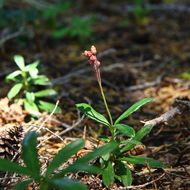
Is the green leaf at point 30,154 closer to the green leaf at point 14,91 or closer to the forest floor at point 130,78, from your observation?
the forest floor at point 130,78

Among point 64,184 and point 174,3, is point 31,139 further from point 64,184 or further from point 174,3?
point 174,3

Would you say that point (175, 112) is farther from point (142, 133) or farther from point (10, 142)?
point (10, 142)

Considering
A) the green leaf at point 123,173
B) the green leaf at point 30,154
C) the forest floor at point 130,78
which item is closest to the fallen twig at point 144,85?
the forest floor at point 130,78

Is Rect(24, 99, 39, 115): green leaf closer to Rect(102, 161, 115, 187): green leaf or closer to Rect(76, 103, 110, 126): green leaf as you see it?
Rect(76, 103, 110, 126): green leaf

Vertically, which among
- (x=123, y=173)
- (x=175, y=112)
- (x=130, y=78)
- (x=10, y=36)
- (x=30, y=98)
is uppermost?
(x=10, y=36)

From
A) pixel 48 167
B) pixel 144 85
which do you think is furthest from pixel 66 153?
pixel 144 85

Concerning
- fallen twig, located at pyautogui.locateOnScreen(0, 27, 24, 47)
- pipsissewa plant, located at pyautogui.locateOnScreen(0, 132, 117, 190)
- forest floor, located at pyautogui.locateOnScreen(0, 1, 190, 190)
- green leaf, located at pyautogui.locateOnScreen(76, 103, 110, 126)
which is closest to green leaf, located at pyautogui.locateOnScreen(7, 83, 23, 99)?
forest floor, located at pyautogui.locateOnScreen(0, 1, 190, 190)

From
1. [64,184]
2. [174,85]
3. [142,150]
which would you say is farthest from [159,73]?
[64,184]
